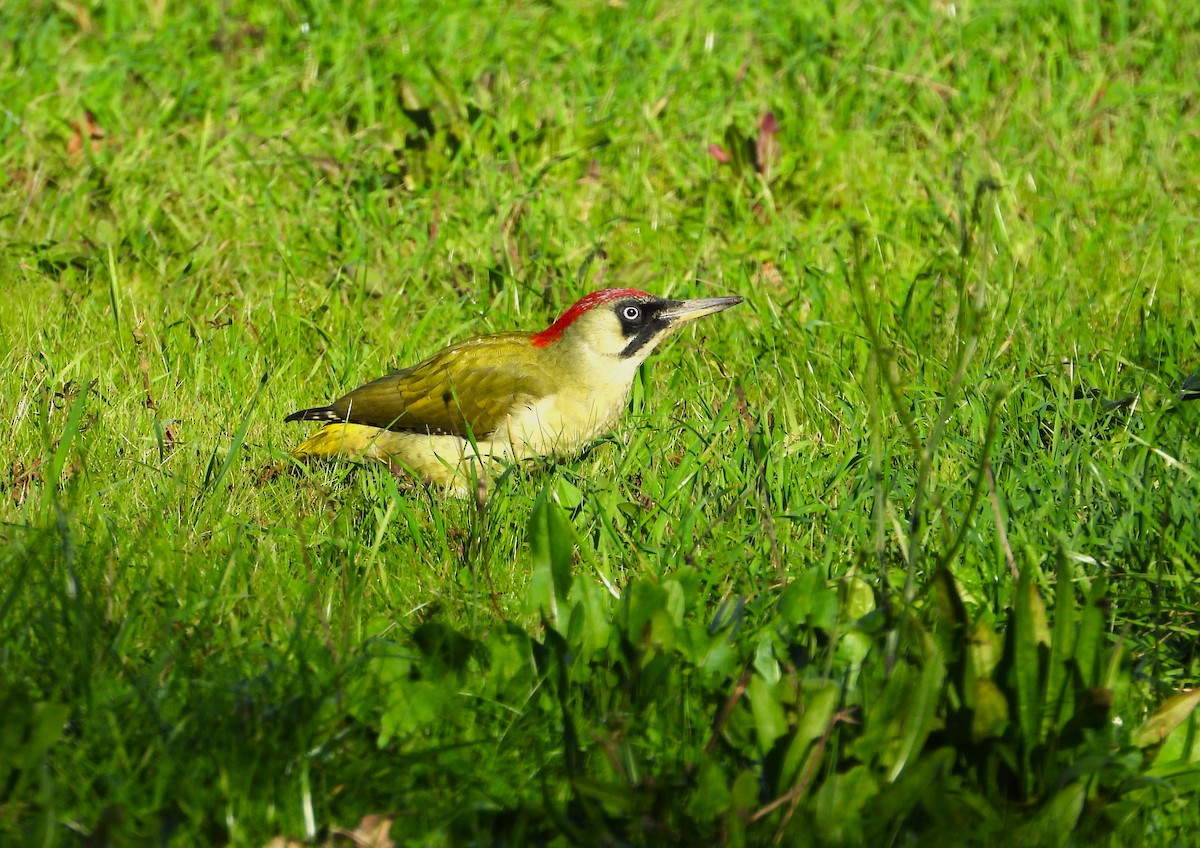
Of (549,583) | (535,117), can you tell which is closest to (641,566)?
(549,583)

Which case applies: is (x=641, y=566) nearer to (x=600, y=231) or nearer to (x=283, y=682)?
(x=283, y=682)

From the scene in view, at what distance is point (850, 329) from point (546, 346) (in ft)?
3.77

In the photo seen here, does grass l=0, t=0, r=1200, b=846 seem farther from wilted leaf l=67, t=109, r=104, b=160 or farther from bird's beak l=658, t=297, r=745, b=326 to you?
bird's beak l=658, t=297, r=745, b=326

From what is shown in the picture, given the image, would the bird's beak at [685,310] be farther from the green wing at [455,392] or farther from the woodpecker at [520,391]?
the green wing at [455,392]

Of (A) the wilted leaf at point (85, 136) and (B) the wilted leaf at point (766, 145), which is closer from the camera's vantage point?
(B) the wilted leaf at point (766, 145)

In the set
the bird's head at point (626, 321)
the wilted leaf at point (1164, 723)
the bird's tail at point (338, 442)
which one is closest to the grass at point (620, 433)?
the wilted leaf at point (1164, 723)

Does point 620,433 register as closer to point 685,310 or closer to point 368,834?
point 685,310

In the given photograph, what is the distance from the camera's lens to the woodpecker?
16.6 ft

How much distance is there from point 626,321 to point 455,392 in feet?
2.19

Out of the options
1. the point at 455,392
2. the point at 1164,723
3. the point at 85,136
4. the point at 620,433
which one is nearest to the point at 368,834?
the point at 1164,723

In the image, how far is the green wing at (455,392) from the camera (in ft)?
16.5

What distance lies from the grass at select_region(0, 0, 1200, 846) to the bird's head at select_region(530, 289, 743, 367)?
0.24 meters

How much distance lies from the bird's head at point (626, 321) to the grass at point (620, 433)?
0.80ft

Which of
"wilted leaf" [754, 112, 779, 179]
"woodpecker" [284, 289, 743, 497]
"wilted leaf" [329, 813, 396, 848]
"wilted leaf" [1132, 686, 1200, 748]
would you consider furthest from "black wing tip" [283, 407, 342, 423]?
"wilted leaf" [1132, 686, 1200, 748]
